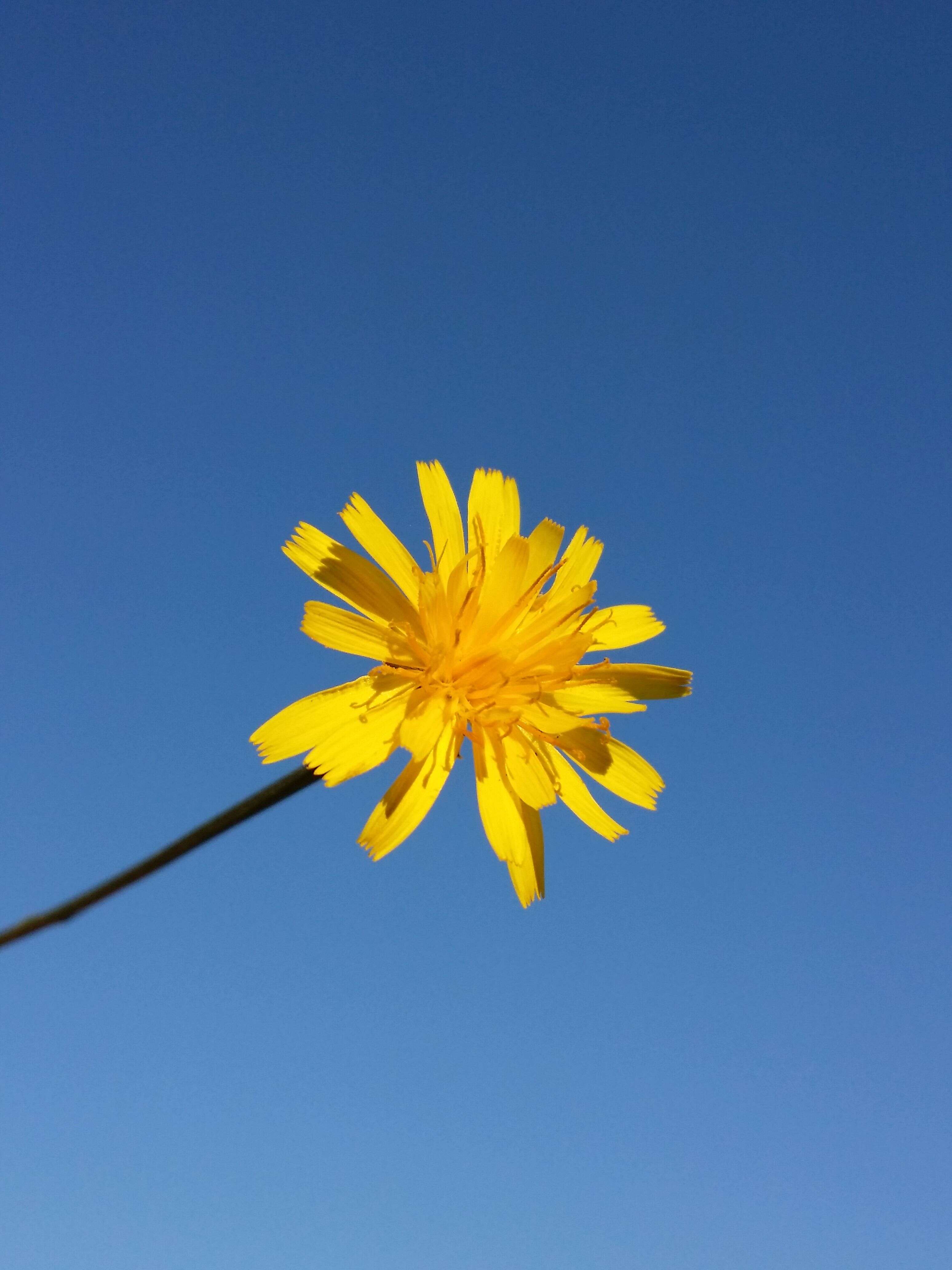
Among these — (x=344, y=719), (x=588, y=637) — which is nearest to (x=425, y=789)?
(x=344, y=719)

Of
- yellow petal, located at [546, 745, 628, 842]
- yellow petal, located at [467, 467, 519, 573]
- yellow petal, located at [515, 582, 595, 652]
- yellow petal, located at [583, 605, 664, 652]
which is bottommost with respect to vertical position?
yellow petal, located at [546, 745, 628, 842]

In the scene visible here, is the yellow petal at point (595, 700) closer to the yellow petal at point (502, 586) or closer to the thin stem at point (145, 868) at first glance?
the yellow petal at point (502, 586)

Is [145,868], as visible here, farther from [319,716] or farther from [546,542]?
[546,542]

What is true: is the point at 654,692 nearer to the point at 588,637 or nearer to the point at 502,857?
the point at 588,637

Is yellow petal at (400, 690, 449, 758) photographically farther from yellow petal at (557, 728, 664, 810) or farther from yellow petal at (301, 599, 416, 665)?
yellow petal at (557, 728, 664, 810)

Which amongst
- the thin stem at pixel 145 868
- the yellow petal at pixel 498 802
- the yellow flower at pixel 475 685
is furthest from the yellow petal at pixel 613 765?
the thin stem at pixel 145 868

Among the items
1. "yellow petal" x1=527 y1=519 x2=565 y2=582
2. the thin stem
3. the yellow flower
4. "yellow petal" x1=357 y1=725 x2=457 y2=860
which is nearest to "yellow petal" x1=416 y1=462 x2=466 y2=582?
the yellow flower

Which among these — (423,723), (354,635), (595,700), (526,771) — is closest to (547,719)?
(526,771)
